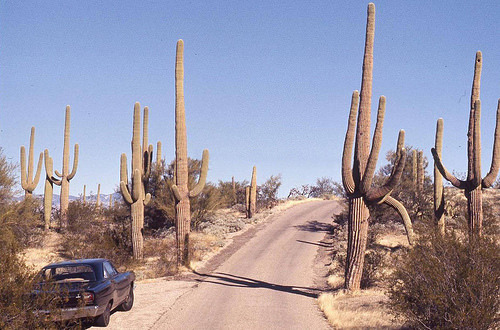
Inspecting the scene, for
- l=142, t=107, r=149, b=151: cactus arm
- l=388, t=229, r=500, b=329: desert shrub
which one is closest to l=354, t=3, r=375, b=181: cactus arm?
l=388, t=229, r=500, b=329: desert shrub

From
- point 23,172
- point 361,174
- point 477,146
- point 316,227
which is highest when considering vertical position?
point 477,146

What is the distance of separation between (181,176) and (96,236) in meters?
6.75

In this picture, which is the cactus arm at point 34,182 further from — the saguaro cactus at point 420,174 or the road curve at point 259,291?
the saguaro cactus at point 420,174

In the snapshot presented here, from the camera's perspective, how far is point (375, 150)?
14.7m

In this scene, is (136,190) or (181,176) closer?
(181,176)

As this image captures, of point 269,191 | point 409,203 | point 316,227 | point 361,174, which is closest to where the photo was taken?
point 361,174

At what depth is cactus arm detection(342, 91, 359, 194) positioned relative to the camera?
15.5m

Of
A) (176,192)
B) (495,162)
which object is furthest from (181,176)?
(495,162)

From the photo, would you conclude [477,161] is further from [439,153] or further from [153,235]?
[153,235]

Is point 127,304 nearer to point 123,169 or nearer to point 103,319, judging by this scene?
point 103,319

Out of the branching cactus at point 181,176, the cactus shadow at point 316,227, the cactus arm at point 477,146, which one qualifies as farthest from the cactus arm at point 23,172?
the cactus arm at point 477,146

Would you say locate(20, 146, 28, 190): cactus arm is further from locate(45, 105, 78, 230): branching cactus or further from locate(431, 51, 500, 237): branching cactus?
locate(431, 51, 500, 237): branching cactus

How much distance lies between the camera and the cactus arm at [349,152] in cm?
1548

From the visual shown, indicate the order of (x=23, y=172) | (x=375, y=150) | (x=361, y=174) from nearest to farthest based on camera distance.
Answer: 1. (x=375, y=150)
2. (x=361, y=174)
3. (x=23, y=172)
